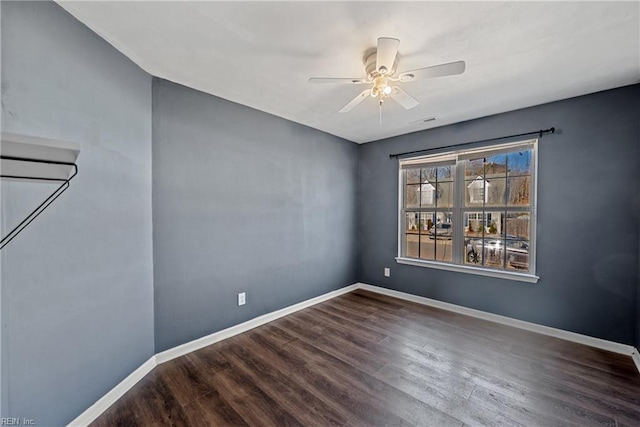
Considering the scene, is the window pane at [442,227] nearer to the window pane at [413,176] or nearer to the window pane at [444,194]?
the window pane at [444,194]

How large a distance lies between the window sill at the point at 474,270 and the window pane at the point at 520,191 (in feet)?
2.70

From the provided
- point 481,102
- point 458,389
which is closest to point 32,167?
point 458,389

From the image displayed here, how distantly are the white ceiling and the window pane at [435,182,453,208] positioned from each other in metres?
1.23

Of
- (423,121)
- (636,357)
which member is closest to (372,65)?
(423,121)

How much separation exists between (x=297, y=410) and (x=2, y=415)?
1470 millimetres

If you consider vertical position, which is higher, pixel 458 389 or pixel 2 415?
pixel 2 415

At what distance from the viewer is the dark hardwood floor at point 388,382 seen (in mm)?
1607

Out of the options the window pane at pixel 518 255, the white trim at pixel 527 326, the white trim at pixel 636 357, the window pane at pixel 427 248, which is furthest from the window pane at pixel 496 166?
the white trim at pixel 636 357

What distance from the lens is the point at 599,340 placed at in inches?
94.8

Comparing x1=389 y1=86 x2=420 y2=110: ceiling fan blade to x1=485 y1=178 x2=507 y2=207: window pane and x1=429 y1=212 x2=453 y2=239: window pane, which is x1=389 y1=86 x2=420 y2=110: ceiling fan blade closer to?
x1=485 y1=178 x2=507 y2=207: window pane

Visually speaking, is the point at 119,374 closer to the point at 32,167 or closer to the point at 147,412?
the point at 147,412

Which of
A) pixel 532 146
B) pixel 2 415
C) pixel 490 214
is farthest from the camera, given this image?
pixel 490 214

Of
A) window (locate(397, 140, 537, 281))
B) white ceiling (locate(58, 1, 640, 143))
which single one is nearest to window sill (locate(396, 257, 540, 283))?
window (locate(397, 140, 537, 281))

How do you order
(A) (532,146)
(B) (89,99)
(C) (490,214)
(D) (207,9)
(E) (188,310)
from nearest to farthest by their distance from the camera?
1. (D) (207,9)
2. (B) (89,99)
3. (E) (188,310)
4. (A) (532,146)
5. (C) (490,214)
